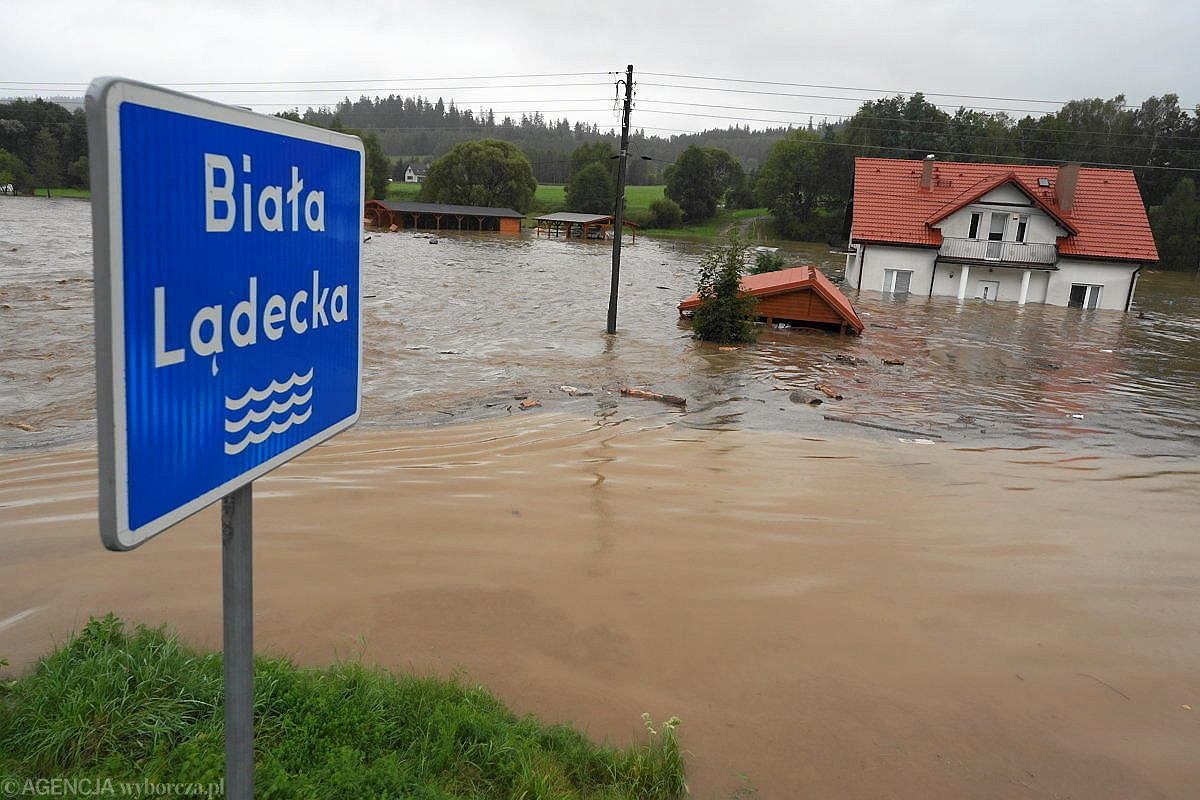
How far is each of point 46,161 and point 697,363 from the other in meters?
117

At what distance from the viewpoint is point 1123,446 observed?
496 inches

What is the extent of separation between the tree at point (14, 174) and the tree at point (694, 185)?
80.9 m

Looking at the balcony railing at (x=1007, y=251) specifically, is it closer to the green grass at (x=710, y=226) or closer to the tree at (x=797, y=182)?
the green grass at (x=710, y=226)

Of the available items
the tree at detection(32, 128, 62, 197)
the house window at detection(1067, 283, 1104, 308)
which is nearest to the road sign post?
the house window at detection(1067, 283, 1104, 308)

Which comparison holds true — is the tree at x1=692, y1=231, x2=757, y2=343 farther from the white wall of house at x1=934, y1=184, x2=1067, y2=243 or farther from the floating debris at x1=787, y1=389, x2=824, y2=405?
the white wall of house at x1=934, y1=184, x2=1067, y2=243

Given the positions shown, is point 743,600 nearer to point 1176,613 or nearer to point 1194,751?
point 1194,751

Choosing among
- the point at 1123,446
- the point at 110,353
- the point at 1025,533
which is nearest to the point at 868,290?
the point at 1123,446

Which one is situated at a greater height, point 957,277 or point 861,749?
point 957,277

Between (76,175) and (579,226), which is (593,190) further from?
(76,175)

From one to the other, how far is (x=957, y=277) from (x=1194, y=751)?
37.6 m

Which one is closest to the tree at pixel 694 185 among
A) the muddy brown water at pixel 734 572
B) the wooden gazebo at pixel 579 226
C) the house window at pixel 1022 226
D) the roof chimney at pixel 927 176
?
the wooden gazebo at pixel 579 226

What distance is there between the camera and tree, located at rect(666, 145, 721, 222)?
101250 mm

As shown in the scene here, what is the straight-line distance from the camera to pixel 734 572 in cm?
631

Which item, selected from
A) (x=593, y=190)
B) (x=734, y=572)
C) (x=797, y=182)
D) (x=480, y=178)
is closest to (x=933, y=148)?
(x=797, y=182)
